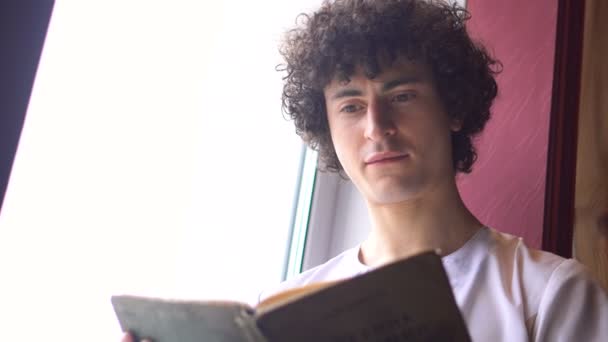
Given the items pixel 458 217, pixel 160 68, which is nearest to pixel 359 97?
pixel 458 217

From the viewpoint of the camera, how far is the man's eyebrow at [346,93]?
1.06 metres

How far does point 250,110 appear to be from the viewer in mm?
1505

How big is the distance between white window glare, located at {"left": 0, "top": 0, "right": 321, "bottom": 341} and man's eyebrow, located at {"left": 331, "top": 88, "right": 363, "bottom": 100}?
1.24 ft

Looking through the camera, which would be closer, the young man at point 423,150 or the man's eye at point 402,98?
the young man at point 423,150

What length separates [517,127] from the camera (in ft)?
4.34

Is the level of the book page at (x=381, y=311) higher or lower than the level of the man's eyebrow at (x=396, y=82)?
lower

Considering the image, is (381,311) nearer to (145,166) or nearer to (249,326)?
(249,326)

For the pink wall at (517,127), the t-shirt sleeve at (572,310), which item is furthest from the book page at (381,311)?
the pink wall at (517,127)

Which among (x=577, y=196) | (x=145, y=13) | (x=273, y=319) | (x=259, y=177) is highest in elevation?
(x=145, y=13)

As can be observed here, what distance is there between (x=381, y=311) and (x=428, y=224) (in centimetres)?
53

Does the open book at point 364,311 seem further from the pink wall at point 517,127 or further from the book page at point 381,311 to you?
the pink wall at point 517,127

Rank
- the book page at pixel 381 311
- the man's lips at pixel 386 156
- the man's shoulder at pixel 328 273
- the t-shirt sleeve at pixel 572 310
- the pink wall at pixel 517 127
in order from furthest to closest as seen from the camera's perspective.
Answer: the pink wall at pixel 517 127
the man's shoulder at pixel 328 273
the man's lips at pixel 386 156
the t-shirt sleeve at pixel 572 310
the book page at pixel 381 311

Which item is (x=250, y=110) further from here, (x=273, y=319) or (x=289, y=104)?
(x=273, y=319)

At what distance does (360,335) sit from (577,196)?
0.88 metres
